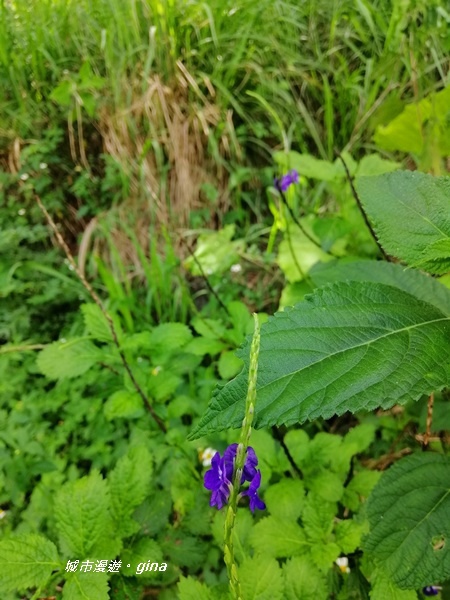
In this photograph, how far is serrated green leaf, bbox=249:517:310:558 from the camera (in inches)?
38.9

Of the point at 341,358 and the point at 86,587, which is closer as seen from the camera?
the point at 341,358

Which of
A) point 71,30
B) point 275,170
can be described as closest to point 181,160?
point 275,170

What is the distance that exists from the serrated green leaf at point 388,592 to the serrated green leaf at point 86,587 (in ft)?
1.56

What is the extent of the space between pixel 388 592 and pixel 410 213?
65cm

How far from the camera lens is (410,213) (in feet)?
2.41

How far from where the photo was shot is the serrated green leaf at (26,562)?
853 mm

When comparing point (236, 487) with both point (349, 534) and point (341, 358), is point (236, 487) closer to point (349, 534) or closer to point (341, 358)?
point (341, 358)

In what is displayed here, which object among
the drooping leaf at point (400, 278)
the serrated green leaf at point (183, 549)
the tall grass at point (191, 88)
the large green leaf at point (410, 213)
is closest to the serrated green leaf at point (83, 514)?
the serrated green leaf at point (183, 549)

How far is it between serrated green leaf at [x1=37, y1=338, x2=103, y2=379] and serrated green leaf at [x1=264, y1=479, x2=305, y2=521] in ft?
2.09

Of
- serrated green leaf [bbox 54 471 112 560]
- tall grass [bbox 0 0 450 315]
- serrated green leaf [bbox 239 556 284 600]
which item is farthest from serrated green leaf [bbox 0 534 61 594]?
tall grass [bbox 0 0 450 315]

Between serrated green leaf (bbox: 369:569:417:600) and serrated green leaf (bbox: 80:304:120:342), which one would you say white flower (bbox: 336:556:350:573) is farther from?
serrated green leaf (bbox: 80:304:120:342)

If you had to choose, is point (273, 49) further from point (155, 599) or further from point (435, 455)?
point (155, 599)

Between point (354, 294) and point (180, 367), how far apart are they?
100 cm

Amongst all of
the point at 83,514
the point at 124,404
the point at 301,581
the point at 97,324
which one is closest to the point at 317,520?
the point at 301,581
